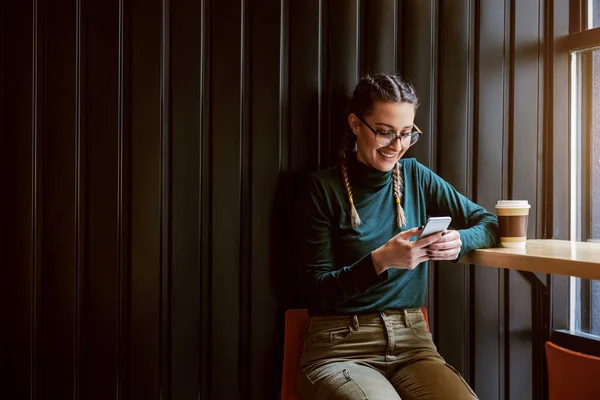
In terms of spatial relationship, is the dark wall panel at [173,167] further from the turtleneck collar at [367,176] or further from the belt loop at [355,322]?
the belt loop at [355,322]

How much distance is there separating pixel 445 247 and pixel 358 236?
1.02 feet

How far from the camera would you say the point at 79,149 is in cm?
166

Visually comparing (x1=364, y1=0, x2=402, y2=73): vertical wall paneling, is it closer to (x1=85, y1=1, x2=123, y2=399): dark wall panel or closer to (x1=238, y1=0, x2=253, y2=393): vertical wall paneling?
(x1=238, y1=0, x2=253, y2=393): vertical wall paneling

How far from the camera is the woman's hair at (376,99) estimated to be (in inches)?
64.9

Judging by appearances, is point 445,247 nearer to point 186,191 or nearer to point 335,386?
point 335,386

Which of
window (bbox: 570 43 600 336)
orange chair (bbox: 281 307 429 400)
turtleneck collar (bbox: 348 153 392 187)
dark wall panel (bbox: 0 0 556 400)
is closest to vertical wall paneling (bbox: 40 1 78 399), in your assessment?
dark wall panel (bbox: 0 0 556 400)

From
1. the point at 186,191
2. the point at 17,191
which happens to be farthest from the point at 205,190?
the point at 17,191

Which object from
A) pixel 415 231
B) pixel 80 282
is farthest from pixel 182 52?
pixel 415 231

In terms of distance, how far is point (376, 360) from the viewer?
59.9 inches

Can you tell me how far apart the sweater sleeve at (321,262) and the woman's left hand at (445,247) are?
0.16 metres

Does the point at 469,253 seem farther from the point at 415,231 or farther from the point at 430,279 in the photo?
the point at 430,279

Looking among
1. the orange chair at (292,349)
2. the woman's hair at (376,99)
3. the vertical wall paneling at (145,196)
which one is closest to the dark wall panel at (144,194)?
the vertical wall paneling at (145,196)

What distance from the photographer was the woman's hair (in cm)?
165

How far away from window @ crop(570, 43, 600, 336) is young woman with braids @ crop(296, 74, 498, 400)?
A: 0.68m
